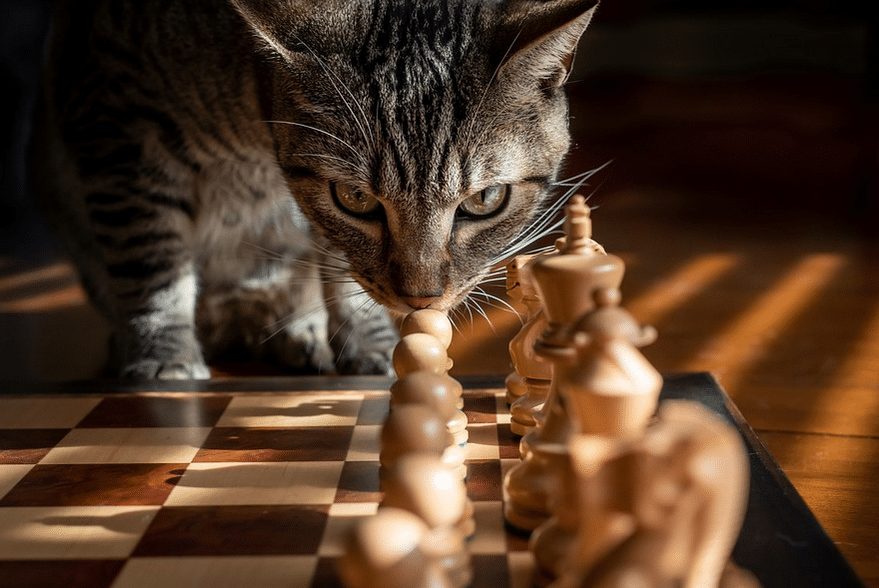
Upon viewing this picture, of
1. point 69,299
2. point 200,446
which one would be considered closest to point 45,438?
point 200,446

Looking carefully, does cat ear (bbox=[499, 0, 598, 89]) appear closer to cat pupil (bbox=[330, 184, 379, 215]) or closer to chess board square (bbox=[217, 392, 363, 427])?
cat pupil (bbox=[330, 184, 379, 215])

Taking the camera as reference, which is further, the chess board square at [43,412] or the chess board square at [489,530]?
the chess board square at [43,412]

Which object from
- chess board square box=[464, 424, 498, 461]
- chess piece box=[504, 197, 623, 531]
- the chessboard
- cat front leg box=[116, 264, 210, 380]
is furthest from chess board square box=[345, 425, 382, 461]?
cat front leg box=[116, 264, 210, 380]

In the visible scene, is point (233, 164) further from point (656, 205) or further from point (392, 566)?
point (656, 205)

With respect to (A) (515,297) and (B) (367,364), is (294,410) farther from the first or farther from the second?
(B) (367,364)

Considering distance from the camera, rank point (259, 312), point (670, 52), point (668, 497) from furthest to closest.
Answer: point (670, 52)
point (259, 312)
point (668, 497)

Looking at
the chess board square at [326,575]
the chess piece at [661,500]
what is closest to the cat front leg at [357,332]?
the chess board square at [326,575]

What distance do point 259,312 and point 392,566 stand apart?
1.50 metres

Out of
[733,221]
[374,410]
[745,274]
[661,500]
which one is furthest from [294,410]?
[733,221]

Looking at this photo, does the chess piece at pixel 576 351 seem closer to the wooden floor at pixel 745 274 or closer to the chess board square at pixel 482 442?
the chess board square at pixel 482 442

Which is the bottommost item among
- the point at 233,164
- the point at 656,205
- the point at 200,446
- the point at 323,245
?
the point at 656,205

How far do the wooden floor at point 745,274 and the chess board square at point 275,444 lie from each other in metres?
0.60

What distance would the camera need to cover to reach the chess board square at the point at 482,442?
114 centimetres

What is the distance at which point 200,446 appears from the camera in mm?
1188
